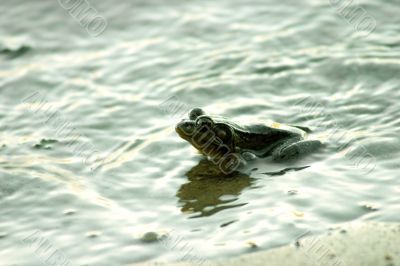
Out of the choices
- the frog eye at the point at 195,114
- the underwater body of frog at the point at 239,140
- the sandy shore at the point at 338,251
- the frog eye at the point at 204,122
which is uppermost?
the frog eye at the point at 195,114

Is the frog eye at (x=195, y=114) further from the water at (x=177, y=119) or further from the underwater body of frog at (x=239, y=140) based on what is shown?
the water at (x=177, y=119)

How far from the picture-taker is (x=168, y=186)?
740 cm

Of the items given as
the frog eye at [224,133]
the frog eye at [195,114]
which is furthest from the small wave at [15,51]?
the frog eye at [224,133]

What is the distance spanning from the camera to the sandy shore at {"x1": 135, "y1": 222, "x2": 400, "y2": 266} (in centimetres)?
580

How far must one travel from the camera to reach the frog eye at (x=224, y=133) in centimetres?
760

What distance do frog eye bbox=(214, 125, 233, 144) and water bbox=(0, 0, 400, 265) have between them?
39 cm

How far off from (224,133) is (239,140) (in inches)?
9.4

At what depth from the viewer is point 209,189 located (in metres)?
7.30

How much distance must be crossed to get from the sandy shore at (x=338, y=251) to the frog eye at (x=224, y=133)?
6.13 feet

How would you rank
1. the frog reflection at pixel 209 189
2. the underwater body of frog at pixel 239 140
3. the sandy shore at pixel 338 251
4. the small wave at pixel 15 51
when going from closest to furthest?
the sandy shore at pixel 338 251 < the frog reflection at pixel 209 189 < the underwater body of frog at pixel 239 140 < the small wave at pixel 15 51

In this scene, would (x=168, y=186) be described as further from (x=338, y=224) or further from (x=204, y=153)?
(x=338, y=224)

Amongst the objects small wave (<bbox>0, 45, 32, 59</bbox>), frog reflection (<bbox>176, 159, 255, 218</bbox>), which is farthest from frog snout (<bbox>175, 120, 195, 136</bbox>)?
small wave (<bbox>0, 45, 32, 59</bbox>)

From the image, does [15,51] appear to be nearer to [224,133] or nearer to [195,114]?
[195,114]

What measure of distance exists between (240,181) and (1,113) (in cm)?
370
